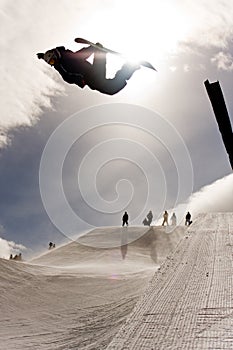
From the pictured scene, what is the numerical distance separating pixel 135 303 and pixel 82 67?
405 centimetres

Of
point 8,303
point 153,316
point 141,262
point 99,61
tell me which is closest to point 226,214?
point 99,61

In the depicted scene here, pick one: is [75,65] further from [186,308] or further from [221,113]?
[186,308]

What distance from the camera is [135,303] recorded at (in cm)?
656

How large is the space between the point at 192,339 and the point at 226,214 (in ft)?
15.1

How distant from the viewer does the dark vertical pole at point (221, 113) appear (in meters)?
2.88

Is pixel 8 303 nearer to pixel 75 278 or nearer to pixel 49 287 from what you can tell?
pixel 49 287

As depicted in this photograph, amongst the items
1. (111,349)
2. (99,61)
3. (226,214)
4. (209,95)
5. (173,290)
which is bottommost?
(111,349)

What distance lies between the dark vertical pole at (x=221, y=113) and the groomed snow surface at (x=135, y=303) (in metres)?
0.87

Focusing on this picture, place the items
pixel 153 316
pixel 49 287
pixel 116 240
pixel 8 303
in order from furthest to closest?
pixel 116 240 → pixel 49 287 → pixel 8 303 → pixel 153 316

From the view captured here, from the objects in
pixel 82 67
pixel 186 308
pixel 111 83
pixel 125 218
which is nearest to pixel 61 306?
pixel 111 83

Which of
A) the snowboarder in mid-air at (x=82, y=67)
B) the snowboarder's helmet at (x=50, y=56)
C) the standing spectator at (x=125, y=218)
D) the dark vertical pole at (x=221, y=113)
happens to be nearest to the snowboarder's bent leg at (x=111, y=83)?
the snowboarder in mid-air at (x=82, y=67)

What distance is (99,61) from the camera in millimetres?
5906

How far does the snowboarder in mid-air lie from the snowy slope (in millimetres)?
3516

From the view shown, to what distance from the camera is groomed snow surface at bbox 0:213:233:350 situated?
5.27 feet
